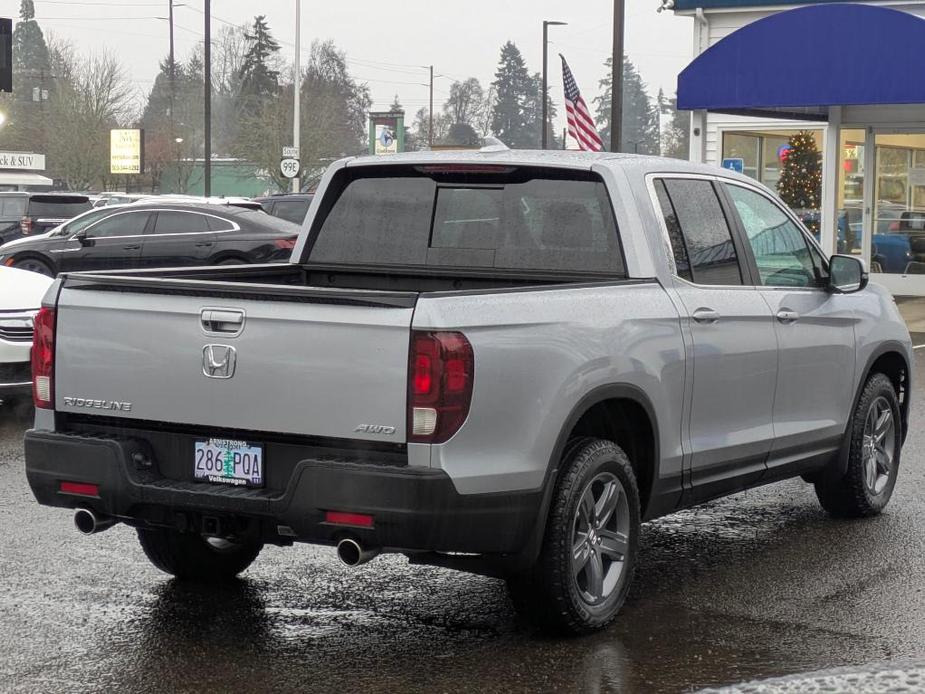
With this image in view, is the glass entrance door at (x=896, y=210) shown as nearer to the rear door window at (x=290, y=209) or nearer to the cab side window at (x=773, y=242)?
the rear door window at (x=290, y=209)

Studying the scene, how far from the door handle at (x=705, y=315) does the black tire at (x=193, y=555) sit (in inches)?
82.2

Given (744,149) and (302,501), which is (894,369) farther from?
(744,149)

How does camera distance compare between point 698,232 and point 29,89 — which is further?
point 29,89

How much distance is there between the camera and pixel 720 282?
21.9 feet

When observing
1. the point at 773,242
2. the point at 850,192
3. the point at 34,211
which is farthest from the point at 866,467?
the point at 34,211

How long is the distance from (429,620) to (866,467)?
3001 mm

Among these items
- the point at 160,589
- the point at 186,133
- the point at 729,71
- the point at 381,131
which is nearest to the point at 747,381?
the point at 160,589

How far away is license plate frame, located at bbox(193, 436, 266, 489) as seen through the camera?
17.3 feet

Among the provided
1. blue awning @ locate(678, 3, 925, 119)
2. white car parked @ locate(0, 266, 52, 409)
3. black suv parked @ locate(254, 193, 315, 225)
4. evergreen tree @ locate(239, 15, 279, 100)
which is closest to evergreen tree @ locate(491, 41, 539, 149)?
evergreen tree @ locate(239, 15, 279, 100)

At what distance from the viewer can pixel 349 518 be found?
16.6 feet

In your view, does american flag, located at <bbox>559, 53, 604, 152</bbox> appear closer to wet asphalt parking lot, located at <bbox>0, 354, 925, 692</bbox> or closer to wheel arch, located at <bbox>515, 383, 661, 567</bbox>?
wet asphalt parking lot, located at <bbox>0, 354, 925, 692</bbox>

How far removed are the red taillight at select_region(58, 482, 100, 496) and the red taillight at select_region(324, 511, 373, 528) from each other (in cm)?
97

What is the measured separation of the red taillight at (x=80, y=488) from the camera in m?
5.48

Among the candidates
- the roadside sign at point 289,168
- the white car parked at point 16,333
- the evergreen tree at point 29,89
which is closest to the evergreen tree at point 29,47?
the evergreen tree at point 29,89
